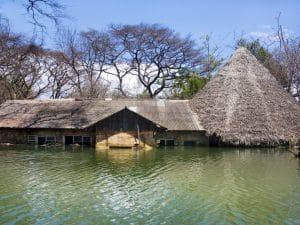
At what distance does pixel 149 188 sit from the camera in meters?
15.5

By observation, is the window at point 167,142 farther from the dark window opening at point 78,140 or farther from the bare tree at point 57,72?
the bare tree at point 57,72

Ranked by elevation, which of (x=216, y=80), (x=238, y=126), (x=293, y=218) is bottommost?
(x=293, y=218)

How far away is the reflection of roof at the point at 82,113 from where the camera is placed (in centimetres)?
3044

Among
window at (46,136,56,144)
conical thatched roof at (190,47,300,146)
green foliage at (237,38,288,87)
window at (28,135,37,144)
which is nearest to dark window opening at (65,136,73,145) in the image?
window at (46,136,56,144)

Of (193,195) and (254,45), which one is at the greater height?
(254,45)

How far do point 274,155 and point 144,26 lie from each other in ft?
66.6

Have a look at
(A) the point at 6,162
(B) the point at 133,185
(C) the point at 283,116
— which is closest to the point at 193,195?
(B) the point at 133,185

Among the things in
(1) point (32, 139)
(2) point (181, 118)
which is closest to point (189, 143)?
(2) point (181, 118)

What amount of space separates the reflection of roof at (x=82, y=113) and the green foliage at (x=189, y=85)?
8.33 metres

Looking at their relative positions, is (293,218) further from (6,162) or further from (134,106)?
(134,106)

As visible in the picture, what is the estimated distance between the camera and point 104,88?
180 ft

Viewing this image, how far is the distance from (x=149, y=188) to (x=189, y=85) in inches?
1115

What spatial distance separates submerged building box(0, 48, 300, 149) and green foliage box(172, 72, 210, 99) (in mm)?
7913

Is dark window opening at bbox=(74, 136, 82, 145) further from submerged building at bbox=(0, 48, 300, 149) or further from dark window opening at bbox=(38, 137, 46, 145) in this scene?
dark window opening at bbox=(38, 137, 46, 145)
